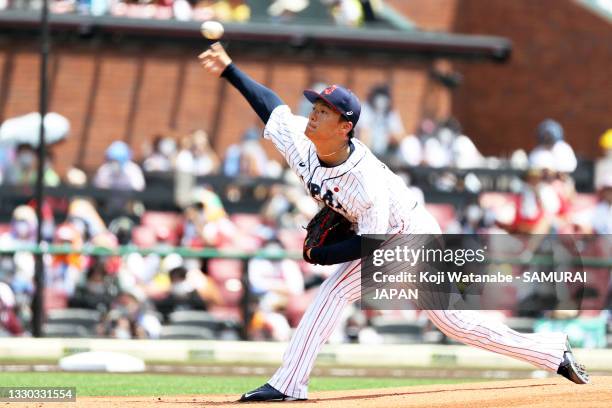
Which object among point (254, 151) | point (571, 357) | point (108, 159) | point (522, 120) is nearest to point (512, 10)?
point (522, 120)

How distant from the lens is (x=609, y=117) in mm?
21547

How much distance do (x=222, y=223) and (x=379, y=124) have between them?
11.0 ft

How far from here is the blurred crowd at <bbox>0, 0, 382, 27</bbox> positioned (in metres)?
18.2

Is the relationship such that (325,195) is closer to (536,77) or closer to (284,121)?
(284,121)

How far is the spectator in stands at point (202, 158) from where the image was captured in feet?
53.9

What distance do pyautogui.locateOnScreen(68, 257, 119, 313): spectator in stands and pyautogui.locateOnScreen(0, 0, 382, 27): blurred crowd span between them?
5.54m

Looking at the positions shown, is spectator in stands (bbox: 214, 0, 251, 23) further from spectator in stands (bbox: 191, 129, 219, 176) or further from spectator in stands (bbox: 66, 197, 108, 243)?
spectator in stands (bbox: 66, 197, 108, 243)

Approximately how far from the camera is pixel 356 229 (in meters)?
7.83

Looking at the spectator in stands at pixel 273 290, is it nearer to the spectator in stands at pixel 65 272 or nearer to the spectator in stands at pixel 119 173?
the spectator in stands at pixel 65 272

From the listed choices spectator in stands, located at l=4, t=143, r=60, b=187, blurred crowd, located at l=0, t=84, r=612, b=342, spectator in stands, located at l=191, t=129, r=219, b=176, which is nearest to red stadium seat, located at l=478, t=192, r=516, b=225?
blurred crowd, located at l=0, t=84, r=612, b=342

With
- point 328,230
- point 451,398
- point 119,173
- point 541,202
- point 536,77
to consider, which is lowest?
point 451,398

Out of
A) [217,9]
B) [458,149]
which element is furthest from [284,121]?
[217,9]

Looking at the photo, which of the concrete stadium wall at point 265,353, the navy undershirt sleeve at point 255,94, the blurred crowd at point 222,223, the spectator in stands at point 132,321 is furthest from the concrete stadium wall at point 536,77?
the navy undershirt sleeve at point 255,94

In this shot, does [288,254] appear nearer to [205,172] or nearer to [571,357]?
[205,172]
